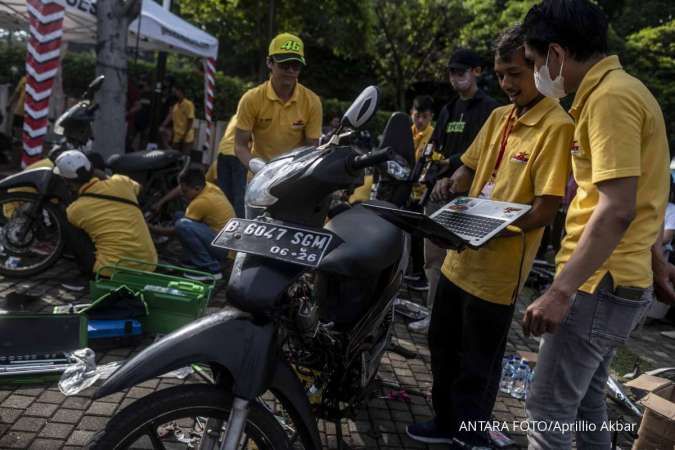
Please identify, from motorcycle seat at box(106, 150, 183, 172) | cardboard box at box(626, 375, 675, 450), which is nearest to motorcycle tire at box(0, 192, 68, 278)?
motorcycle seat at box(106, 150, 183, 172)

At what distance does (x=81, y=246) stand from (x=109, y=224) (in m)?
0.35

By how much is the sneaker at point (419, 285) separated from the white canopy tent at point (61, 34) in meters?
4.52

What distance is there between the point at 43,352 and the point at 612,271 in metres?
2.69

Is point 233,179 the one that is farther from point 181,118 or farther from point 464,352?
point 181,118

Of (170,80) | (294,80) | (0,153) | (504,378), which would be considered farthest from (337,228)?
(170,80)

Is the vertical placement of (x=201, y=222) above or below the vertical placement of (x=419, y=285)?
above

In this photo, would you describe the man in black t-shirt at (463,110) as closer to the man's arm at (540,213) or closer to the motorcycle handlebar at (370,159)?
the man's arm at (540,213)

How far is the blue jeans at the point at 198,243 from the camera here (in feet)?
17.1

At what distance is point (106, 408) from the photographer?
288 cm

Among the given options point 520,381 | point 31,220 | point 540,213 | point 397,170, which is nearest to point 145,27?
point 31,220

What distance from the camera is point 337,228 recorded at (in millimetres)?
2240

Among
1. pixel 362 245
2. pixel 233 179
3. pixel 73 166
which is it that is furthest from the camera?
pixel 233 179

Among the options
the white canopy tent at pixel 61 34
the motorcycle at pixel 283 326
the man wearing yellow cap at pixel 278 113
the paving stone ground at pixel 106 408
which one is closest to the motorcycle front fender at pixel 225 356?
the motorcycle at pixel 283 326

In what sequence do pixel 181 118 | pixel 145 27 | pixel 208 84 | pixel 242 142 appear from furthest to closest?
pixel 208 84 < pixel 181 118 < pixel 145 27 < pixel 242 142
